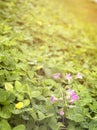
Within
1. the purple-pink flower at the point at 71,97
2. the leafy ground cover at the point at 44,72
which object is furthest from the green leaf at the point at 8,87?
the purple-pink flower at the point at 71,97

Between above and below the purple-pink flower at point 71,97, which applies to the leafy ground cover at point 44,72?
below

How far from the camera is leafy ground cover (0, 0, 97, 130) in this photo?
1.65m

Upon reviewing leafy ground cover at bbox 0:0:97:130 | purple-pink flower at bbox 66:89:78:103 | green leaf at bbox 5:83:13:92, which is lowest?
leafy ground cover at bbox 0:0:97:130

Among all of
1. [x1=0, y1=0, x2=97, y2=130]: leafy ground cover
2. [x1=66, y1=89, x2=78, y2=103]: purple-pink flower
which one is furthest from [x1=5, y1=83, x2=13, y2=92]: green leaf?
[x1=66, y1=89, x2=78, y2=103]: purple-pink flower

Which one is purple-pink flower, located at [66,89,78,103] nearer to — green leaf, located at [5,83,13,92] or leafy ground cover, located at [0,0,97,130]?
leafy ground cover, located at [0,0,97,130]

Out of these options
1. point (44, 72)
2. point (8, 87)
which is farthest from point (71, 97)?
point (44, 72)

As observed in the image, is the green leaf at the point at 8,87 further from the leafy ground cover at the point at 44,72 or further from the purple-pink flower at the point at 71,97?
the purple-pink flower at the point at 71,97

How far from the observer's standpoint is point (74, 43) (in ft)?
11.3

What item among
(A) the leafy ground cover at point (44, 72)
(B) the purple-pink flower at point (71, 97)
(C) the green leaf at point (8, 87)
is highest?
(B) the purple-pink flower at point (71, 97)

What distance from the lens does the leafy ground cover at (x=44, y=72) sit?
1.65 metres

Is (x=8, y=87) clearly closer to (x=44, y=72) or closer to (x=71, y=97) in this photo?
(x=71, y=97)

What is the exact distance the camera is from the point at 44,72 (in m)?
2.39

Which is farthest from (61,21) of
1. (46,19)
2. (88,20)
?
(88,20)

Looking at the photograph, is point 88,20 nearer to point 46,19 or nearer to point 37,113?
point 46,19
